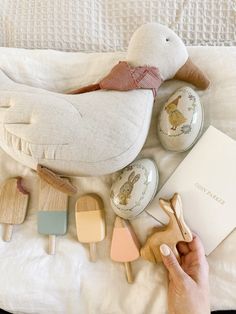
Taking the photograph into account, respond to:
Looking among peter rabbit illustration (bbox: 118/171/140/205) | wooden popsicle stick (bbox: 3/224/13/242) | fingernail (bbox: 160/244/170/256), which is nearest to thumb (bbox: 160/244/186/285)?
fingernail (bbox: 160/244/170/256)

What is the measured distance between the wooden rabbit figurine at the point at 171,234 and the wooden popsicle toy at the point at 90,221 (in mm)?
108

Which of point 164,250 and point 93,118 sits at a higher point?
point 93,118

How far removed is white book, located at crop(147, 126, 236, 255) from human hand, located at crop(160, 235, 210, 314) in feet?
0.13

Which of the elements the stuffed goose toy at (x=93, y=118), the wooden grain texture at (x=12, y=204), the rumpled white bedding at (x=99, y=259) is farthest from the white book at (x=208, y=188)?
the wooden grain texture at (x=12, y=204)

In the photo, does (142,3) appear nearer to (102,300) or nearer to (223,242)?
(223,242)

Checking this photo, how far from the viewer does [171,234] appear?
800 millimetres

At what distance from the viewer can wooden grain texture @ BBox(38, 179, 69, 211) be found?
865 millimetres

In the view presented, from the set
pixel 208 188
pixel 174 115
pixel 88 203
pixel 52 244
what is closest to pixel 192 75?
pixel 174 115

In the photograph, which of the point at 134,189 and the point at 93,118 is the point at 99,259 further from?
the point at 93,118

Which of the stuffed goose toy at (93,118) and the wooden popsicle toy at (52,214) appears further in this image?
the wooden popsicle toy at (52,214)

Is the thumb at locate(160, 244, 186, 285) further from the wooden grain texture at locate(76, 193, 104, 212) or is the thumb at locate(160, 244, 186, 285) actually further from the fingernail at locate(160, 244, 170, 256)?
the wooden grain texture at locate(76, 193, 104, 212)

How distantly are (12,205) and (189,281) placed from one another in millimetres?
414

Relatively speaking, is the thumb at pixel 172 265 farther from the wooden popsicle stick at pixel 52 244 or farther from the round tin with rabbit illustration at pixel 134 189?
the wooden popsicle stick at pixel 52 244

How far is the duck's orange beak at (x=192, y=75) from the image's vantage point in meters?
0.83
